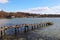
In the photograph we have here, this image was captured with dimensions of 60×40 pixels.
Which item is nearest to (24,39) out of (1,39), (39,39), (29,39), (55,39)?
(29,39)

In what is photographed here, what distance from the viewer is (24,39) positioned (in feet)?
101

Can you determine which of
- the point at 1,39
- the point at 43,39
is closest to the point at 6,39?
the point at 1,39

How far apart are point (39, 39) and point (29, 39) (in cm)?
243

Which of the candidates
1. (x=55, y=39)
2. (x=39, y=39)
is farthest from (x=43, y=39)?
(x=55, y=39)

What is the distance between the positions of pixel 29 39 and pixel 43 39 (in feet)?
11.0

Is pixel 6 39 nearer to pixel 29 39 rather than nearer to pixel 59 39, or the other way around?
pixel 29 39

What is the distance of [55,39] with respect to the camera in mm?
31000

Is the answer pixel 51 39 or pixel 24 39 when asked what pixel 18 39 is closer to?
pixel 24 39

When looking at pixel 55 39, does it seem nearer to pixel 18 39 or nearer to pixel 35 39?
pixel 35 39

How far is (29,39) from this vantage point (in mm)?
30672

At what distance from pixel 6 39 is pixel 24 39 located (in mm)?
4283

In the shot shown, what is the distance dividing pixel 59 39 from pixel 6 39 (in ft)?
41.8

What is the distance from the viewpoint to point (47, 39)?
101 feet

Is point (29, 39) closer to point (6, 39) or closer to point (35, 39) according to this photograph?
point (35, 39)
